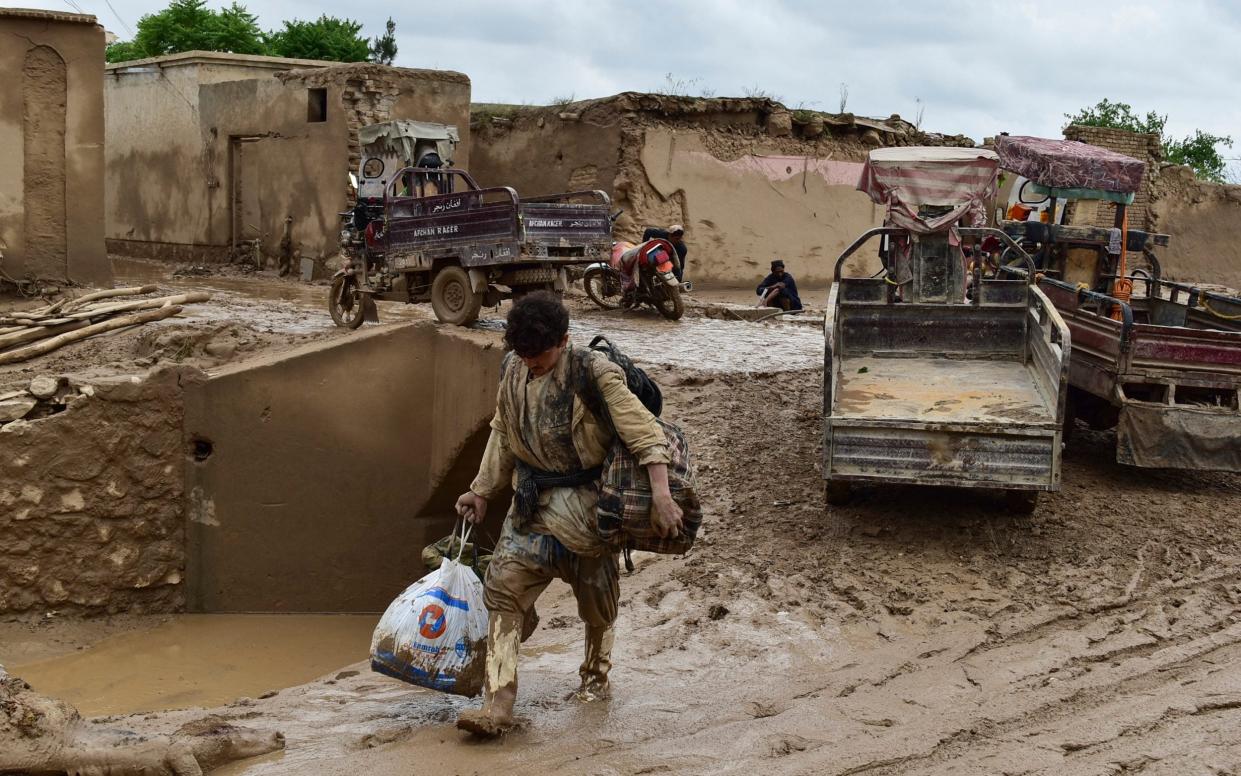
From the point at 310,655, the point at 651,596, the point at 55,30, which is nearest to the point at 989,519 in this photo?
the point at 651,596

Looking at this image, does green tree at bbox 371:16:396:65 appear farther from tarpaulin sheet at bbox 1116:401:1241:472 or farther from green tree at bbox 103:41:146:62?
tarpaulin sheet at bbox 1116:401:1241:472

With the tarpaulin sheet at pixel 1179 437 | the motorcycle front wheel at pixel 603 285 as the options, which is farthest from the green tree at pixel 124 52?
the tarpaulin sheet at pixel 1179 437

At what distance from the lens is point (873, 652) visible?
5.45 meters

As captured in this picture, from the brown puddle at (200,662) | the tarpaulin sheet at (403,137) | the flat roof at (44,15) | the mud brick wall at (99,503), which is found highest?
the flat roof at (44,15)

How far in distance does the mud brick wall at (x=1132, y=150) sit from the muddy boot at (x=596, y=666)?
756 inches

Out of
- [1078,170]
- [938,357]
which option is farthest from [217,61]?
[938,357]

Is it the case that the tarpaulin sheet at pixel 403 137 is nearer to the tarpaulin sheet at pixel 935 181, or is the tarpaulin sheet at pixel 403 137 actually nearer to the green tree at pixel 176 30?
the tarpaulin sheet at pixel 935 181

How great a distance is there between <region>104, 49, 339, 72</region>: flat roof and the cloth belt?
17468 mm

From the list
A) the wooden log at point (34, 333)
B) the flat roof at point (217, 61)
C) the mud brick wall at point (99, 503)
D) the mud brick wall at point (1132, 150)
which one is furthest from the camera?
the mud brick wall at point (1132, 150)

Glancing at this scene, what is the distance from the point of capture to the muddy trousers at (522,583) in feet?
14.5

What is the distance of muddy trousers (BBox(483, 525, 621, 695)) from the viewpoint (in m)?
4.41

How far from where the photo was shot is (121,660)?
862 centimetres

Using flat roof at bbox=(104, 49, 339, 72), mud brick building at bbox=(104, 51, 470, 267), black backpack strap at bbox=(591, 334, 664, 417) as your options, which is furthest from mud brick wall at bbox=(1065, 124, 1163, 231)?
black backpack strap at bbox=(591, 334, 664, 417)

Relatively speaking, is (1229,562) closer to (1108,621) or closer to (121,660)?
(1108,621)
